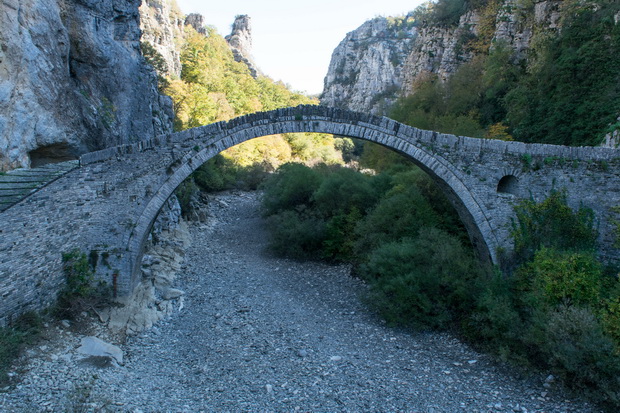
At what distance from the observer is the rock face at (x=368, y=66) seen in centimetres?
5366

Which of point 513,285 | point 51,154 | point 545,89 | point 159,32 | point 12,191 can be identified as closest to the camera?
point 12,191

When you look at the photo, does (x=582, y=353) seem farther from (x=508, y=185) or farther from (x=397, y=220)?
(x=397, y=220)

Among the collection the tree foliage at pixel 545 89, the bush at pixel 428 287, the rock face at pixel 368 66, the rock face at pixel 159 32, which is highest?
the rock face at pixel 368 66

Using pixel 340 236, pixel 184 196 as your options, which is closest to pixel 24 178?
pixel 340 236

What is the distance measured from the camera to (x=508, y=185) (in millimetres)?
10398

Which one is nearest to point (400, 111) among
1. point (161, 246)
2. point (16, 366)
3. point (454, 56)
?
point (454, 56)

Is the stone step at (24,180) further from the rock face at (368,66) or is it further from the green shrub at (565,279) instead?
the rock face at (368,66)

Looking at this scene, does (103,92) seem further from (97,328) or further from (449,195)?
(449,195)

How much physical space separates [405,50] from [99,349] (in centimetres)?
5708

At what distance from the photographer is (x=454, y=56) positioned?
24.5 meters

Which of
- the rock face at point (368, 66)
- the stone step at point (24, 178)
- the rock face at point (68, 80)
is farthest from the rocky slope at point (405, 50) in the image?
the stone step at point (24, 178)

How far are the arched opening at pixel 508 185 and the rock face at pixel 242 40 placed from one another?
164ft

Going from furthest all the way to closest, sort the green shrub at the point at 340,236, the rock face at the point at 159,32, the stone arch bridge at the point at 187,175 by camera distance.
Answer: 1. the rock face at the point at 159,32
2. the green shrub at the point at 340,236
3. the stone arch bridge at the point at 187,175

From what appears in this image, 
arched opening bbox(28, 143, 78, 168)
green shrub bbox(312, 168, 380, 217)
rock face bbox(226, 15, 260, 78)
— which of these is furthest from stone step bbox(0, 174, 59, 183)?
rock face bbox(226, 15, 260, 78)
